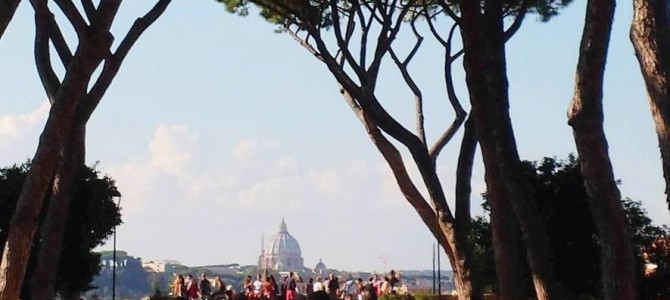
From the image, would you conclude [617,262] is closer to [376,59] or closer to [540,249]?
[540,249]

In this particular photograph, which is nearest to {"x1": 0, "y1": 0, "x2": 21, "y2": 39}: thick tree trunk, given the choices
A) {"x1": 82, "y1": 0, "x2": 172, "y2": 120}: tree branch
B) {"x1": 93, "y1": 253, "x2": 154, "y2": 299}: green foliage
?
{"x1": 82, "y1": 0, "x2": 172, "y2": 120}: tree branch

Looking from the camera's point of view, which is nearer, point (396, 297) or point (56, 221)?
point (56, 221)

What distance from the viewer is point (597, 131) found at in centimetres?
1091

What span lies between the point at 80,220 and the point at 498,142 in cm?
609

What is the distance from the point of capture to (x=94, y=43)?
14320 mm

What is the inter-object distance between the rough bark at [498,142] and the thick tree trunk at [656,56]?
3.33m

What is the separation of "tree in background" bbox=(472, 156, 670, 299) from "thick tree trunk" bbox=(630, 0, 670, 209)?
173 inches

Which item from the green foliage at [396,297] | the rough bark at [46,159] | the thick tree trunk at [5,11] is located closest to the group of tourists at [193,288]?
the green foliage at [396,297]

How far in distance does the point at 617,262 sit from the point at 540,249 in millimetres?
2442

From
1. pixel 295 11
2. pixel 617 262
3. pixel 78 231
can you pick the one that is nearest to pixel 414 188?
pixel 295 11

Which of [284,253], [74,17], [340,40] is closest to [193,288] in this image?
[340,40]

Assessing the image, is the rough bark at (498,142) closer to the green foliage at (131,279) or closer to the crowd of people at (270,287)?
the crowd of people at (270,287)

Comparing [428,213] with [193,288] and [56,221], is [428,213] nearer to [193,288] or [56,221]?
[56,221]

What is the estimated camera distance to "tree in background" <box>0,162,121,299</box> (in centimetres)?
1719
